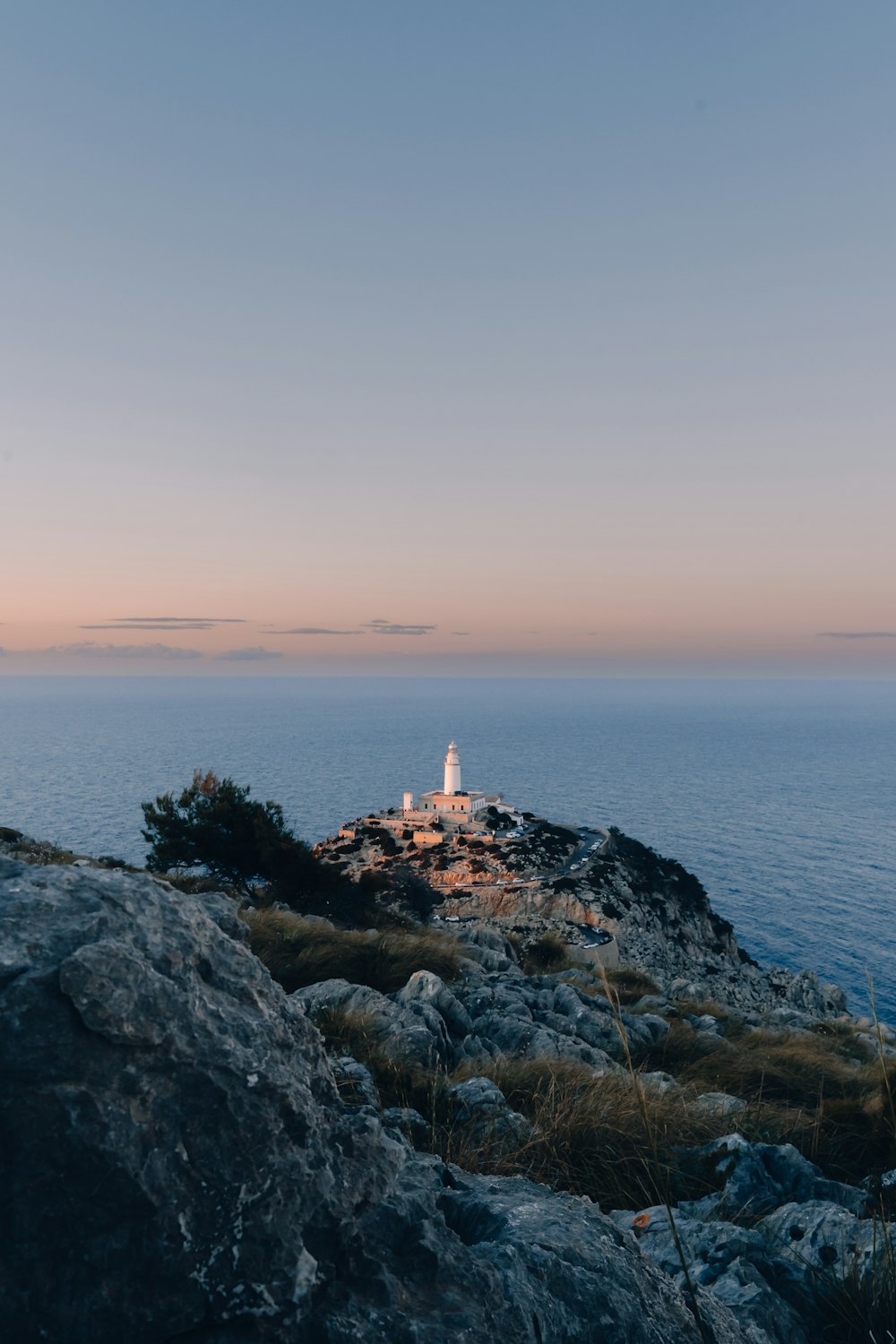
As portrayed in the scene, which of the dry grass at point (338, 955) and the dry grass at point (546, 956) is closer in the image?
the dry grass at point (338, 955)

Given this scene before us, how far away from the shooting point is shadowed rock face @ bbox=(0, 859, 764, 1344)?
1.92 m

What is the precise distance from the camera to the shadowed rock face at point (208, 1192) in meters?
1.92

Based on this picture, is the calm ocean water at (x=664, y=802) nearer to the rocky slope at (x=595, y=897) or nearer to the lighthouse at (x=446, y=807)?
the rocky slope at (x=595, y=897)

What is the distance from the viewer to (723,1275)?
3.21 meters

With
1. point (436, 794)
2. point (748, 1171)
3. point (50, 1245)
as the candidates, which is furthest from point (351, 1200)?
point (436, 794)

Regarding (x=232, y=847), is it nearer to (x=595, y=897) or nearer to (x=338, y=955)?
(x=338, y=955)

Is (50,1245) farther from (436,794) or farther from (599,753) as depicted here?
(599,753)

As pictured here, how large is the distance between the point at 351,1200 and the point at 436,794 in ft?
255

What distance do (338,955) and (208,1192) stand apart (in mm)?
9727

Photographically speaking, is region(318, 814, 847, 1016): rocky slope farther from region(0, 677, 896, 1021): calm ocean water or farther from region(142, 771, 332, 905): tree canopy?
region(142, 771, 332, 905): tree canopy

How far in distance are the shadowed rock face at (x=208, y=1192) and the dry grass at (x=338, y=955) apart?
7.85 m

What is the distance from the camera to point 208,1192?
208 centimetres

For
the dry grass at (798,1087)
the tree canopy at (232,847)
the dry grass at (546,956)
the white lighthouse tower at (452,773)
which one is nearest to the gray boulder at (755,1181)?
the dry grass at (798,1087)

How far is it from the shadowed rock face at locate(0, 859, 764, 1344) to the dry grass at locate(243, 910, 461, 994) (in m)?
7.85
